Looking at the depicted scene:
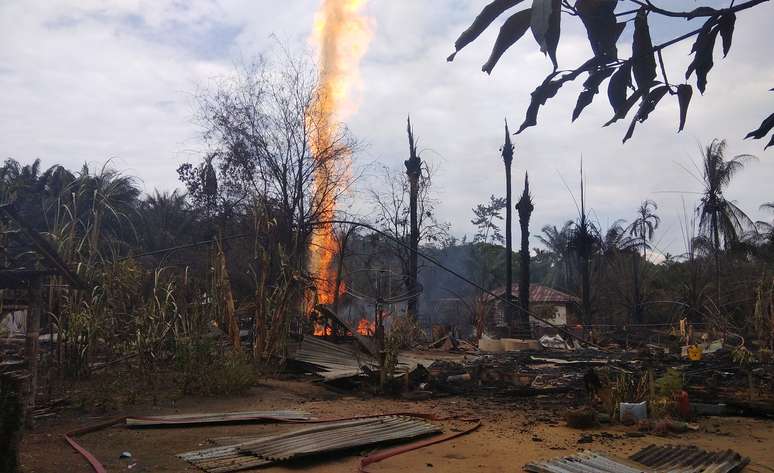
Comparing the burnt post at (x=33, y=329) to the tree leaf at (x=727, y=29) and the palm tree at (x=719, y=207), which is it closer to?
the tree leaf at (x=727, y=29)

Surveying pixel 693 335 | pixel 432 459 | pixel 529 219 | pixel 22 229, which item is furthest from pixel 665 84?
pixel 529 219

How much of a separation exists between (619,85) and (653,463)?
4.85 meters

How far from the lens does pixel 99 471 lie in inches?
224

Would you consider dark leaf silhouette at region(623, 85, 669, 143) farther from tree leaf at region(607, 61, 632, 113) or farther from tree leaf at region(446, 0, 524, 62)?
tree leaf at region(446, 0, 524, 62)

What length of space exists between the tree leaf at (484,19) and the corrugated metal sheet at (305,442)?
192 inches

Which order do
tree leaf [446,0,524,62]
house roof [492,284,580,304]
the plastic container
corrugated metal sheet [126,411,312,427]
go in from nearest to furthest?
1. tree leaf [446,0,524,62]
2. corrugated metal sheet [126,411,312,427]
3. the plastic container
4. house roof [492,284,580,304]

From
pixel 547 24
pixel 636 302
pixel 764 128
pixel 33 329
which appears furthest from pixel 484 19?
pixel 636 302

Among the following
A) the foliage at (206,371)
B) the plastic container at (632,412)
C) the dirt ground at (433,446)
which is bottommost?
the dirt ground at (433,446)

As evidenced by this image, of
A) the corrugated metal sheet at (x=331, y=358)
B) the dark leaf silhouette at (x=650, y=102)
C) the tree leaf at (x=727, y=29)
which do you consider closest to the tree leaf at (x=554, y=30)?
the dark leaf silhouette at (x=650, y=102)

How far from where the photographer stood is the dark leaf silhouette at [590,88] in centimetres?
229

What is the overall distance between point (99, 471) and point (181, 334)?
5.33 metres

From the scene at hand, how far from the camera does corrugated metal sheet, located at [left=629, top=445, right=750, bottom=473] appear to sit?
5.73 metres

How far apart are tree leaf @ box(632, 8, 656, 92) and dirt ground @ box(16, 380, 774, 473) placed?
4527 mm

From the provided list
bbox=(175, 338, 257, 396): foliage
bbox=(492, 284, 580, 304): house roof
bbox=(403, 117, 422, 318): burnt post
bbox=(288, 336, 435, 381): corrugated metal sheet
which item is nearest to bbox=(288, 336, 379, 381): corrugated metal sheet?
bbox=(288, 336, 435, 381): corrugated metal sheet
